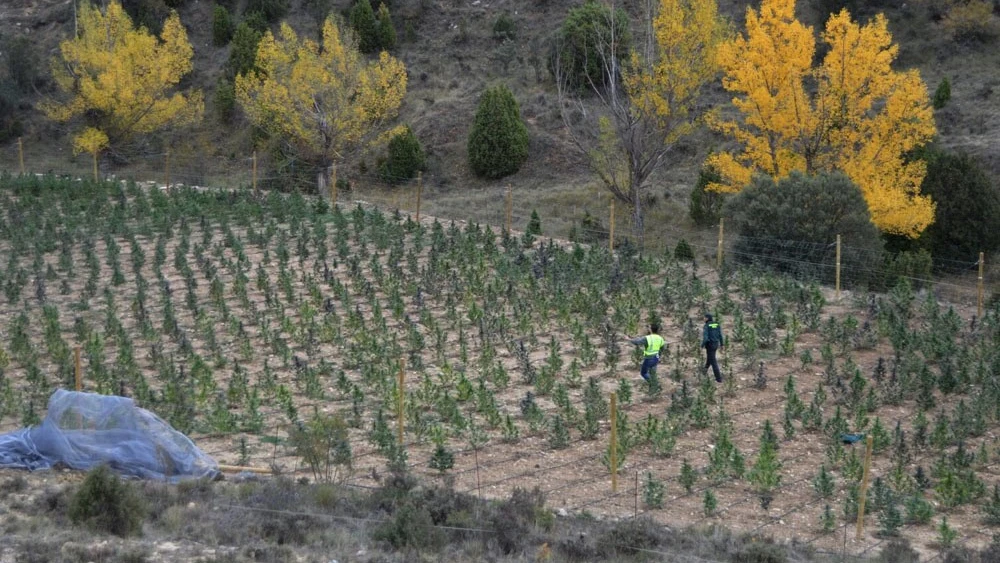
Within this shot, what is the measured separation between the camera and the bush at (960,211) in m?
30.0

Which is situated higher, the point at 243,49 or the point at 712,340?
the point at 243,49

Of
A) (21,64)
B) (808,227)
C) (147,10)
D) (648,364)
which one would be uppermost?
(147,10)

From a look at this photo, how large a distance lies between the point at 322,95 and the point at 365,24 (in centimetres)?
1210

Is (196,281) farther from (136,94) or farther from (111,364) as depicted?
(136,94)

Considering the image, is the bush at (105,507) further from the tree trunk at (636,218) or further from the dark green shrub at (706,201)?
the dark green shrub at (706,201)

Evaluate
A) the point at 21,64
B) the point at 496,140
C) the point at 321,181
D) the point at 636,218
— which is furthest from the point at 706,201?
the point at 21,64

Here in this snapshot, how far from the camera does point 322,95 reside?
35656mm

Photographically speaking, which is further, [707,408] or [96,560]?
[707,408]

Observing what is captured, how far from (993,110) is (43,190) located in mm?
26649

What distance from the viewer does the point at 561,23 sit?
47344 mm

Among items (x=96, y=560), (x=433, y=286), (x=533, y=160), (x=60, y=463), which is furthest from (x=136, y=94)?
(x=96, y=560)

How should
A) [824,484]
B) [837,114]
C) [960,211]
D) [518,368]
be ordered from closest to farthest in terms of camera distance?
[824,484], [518,368], [837,114], [960,211]

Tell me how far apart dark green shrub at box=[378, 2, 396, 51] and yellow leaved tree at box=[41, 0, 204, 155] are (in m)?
7.45

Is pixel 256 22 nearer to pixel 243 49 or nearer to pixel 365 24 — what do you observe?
pixel 243 49
